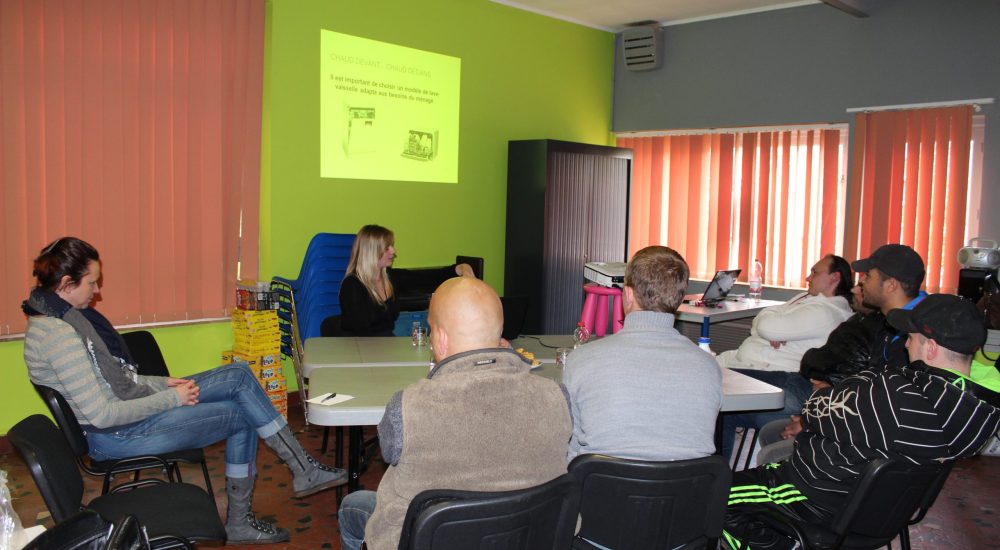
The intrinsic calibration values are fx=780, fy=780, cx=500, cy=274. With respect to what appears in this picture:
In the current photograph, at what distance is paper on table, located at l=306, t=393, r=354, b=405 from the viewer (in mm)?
2629

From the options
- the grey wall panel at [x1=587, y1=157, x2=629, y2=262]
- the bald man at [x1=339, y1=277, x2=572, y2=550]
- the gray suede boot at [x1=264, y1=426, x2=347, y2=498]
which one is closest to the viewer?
the bald man at [x1=339, y1=277, x2=572, y2=550]

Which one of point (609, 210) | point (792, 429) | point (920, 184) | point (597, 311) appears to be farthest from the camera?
point (609, 210)

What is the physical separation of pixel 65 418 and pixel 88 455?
0.29 m

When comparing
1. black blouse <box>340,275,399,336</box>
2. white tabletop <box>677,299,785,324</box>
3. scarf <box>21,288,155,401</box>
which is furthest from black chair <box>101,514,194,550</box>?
white tabletop <box>677,299,785,324</box>

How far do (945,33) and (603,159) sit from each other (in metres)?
2.80

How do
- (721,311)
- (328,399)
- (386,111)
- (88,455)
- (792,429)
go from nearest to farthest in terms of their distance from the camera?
(328,399), (88,455), (792,429), (721,311), (386,111)

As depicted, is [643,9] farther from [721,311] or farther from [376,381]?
Result: [376,381]

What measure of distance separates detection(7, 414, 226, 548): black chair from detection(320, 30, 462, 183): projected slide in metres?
3.40

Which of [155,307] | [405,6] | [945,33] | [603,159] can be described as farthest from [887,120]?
[155,307]

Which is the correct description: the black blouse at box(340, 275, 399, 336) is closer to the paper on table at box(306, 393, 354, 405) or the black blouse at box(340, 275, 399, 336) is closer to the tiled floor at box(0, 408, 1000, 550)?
the tiled floor at box(0, 408, 1000, 550)

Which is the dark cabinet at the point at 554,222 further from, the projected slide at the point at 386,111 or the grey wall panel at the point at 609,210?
the projected slide at the point at 386,111

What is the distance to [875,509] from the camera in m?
2.25

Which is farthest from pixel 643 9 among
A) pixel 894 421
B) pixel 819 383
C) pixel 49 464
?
pixel 49 464

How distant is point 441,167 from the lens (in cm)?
634
